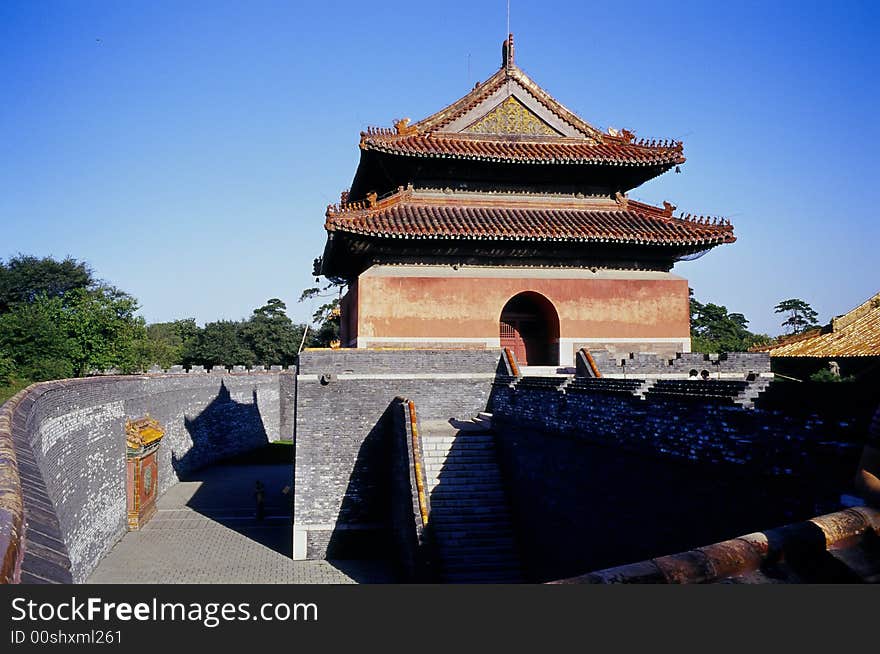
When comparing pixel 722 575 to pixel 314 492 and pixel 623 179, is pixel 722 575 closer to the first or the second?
pixel 314 492

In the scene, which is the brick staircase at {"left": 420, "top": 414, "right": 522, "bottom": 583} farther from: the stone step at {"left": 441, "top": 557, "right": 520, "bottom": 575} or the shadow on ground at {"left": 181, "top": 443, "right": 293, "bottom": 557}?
the shadow on ground at {"left": 181, "top": 443, "right": 293, "bottom": 557}

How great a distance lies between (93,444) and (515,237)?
9.75 meters

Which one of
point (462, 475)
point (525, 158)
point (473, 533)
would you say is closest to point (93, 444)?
point (462, 475)

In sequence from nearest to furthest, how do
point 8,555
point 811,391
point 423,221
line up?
1. point 8,555
2. point 811,391
3. point 423,221

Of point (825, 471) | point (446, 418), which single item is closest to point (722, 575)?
point (825, 471)

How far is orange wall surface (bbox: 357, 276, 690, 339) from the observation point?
1495cm

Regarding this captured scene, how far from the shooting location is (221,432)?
30359 mm

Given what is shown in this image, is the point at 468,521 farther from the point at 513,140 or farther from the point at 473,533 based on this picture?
the point at 513,140

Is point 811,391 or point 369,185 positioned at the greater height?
point 369,185

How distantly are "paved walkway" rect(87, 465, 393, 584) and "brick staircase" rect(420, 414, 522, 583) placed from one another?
6.12ft

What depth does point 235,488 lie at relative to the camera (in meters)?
23.6

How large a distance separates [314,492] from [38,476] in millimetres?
8226

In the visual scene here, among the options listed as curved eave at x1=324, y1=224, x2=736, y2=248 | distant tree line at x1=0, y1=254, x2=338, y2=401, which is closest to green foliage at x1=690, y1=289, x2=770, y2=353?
distant tree line at x1=0, y1=254, x2=338, y2=401

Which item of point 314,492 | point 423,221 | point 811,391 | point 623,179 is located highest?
point 623,179
